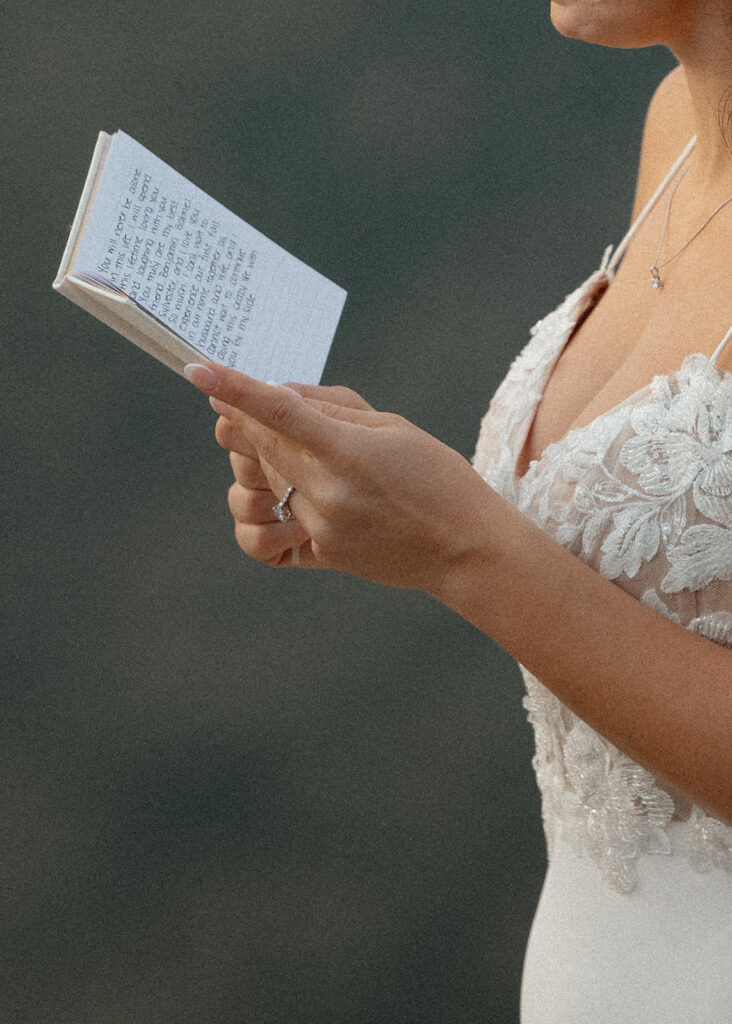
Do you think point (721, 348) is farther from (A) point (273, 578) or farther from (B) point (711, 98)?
(A) point (273, 578)

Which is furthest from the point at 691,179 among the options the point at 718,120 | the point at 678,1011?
the point at 678,1011

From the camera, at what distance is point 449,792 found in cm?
→ 196

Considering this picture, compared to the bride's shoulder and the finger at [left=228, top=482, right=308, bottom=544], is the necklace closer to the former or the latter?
the bride's shoulder

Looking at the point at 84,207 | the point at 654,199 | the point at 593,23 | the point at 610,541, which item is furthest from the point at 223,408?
the point at 654,199

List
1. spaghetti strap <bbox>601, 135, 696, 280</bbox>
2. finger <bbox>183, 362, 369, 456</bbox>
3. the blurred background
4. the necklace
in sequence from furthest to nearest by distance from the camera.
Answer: the blurred background → spaghetti strap <bbox>601, 135, 696, 280</bbox> → the necklace → finger <bbox>183, 362, 369, 456</bbox>

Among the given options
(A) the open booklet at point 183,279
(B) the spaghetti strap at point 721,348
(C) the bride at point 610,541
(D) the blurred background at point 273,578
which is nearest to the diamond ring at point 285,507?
(C) the bride at point 610,541

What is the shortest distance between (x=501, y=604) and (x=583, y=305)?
501 millimetres

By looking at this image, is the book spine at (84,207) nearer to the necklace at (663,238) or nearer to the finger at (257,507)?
the finger at (257,507)

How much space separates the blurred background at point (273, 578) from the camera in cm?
182

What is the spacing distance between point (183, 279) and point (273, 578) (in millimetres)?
1113

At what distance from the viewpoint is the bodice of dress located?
2.79 ft

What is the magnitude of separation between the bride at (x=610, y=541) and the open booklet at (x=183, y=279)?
6 cm

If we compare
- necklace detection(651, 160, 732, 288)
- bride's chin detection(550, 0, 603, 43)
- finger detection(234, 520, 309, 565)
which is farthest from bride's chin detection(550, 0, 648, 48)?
finger detection(234, 520, 309, 565)

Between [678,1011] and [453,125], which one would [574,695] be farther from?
[453,125]
